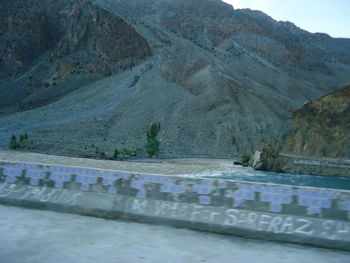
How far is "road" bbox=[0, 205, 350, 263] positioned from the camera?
16.3ft

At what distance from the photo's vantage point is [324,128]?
1588 inches

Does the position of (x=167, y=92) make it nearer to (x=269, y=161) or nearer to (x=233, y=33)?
(x=269, y=161)

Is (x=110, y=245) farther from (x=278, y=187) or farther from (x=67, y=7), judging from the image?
(x=67, y=7)

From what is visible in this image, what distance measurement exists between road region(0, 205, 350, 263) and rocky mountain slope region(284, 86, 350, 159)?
37030 millimetres

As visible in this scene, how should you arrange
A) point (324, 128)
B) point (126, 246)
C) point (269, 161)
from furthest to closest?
point (269, 161) → point (324, 128) → point (126, 246)

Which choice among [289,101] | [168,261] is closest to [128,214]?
[168,261]

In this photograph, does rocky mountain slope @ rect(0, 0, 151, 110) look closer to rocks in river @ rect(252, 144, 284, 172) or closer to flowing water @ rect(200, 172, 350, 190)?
rocks in river @ rect(252, 144, 284, 172)

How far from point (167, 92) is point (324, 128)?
3829 centimetres

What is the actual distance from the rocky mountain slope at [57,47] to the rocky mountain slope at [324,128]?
51557mm

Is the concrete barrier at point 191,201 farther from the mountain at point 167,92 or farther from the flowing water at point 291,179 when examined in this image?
the mountain at point 167,92

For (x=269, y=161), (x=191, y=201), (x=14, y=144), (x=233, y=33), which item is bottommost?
(x=269, y=161)

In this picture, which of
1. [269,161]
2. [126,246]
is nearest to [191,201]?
[126,246]

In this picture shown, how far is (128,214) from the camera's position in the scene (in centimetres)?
659

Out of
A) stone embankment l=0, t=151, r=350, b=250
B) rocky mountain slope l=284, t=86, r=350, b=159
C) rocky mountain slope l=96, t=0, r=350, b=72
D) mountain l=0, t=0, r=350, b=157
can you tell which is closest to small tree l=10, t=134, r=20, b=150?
mountain l=0, t=0, r=350, b=157
